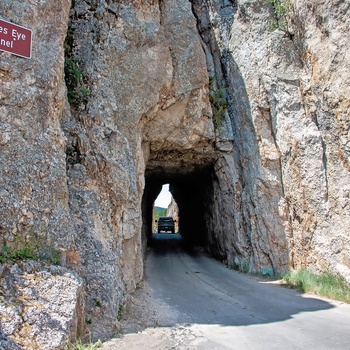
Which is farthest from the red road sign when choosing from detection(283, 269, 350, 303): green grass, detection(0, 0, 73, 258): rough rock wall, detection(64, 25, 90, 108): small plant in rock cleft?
detection(283, 269, 350, 303): green grass

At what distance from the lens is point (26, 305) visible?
15.3ft

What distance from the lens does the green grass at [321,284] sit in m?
8.18

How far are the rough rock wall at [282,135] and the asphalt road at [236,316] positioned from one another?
1508mm

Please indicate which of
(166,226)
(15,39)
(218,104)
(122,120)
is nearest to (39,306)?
(15,39)

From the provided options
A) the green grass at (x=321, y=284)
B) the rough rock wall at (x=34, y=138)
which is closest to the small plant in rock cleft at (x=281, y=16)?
the green grass at (x=321, y=284)

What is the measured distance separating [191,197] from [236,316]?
45.7 ft

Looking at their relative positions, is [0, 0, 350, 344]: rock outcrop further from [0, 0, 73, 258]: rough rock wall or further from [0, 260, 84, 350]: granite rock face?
[0, 260, 84, 350]: granite rock face

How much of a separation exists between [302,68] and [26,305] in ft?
31.1

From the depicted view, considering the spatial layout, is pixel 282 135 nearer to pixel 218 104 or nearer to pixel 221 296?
pixel 218 104

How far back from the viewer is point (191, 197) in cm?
2075

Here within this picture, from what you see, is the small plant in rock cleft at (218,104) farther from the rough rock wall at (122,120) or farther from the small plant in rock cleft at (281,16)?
the small plant in rock cleft at (281,16)

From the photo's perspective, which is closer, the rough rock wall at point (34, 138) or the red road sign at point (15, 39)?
the rough rock wall at point (34, 138)

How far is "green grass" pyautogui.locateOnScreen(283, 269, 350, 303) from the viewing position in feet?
26.8

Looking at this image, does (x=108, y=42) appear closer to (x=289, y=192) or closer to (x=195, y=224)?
(x=289, y=192)
